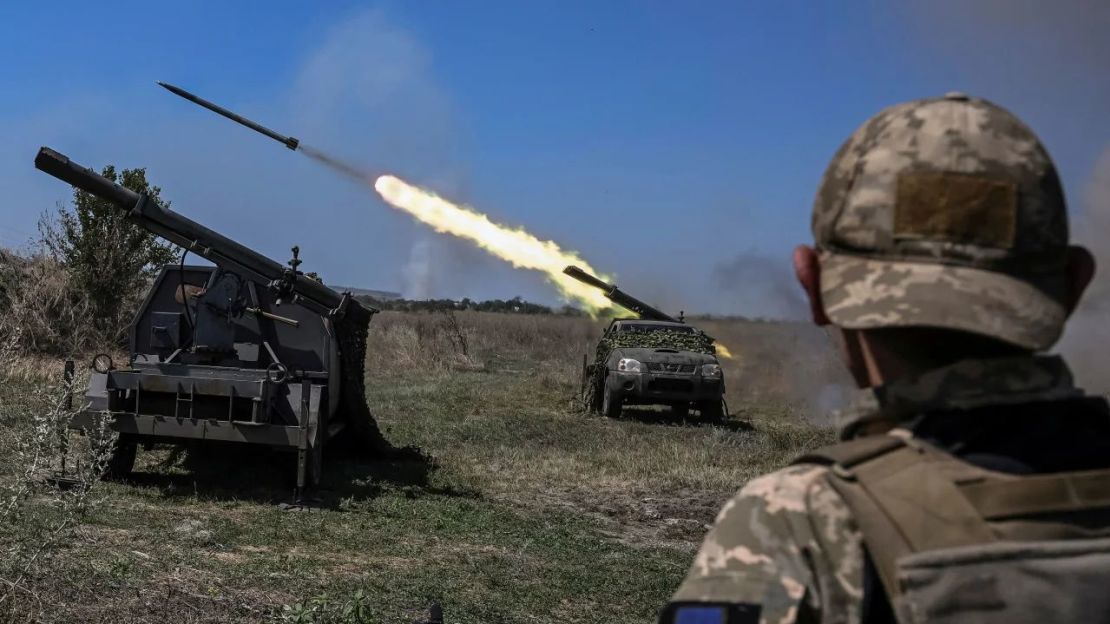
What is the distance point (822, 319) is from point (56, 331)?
70.3 feet

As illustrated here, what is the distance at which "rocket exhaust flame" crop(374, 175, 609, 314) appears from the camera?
15.8 metres

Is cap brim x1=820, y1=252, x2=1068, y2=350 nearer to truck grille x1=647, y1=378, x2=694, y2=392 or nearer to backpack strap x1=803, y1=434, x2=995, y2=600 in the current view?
backpack strap x1=803, y1=434, x2=995, y2=600

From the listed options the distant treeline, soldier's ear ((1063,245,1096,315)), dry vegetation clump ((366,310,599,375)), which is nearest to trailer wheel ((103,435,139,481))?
soldier's ear ((1063,245,1096,315))

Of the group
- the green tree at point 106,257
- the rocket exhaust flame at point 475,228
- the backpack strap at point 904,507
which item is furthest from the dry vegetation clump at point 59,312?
the backpack strap at point 904,507

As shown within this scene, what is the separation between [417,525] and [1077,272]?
7535 mm

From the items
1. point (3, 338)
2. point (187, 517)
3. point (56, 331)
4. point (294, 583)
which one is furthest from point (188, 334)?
point (56, 331)

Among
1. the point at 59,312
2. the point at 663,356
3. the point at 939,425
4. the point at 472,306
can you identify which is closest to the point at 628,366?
the point at 663,356

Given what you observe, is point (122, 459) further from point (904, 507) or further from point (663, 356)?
point (904, 507)

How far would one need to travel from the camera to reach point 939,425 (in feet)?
4.92

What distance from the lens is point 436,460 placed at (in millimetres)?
12172

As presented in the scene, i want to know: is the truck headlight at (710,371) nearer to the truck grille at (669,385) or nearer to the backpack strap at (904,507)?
the truck grille at (669,385)

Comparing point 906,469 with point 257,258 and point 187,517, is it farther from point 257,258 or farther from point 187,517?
point 257,258

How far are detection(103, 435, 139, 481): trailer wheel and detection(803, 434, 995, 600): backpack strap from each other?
927 centimetres

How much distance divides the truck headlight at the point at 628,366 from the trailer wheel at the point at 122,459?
29.1 feet
